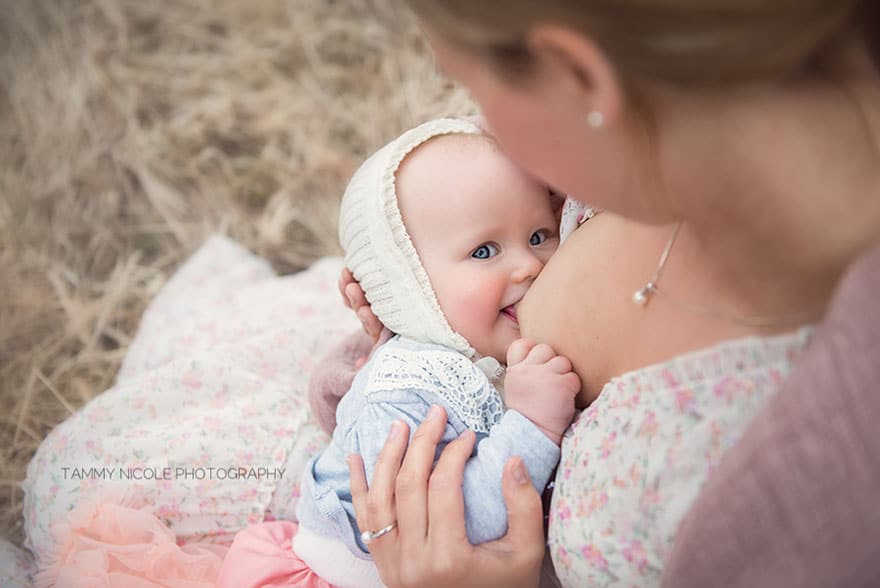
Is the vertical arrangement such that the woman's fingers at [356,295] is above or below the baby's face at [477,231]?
below

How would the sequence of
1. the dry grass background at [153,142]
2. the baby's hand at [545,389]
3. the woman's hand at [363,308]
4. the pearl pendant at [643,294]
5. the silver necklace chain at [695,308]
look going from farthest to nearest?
the dry grass background at [153,142] < the woman's hand at [363,308] < the baby's hand at [545,389] < the pearl pendant at [643,294] < the silver necklace chain at [695,308]

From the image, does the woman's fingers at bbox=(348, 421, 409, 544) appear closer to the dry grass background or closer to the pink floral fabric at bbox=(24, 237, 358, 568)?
the pink floral fabric at bbox=(24, 237, 358, 568)

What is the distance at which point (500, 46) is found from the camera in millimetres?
1076

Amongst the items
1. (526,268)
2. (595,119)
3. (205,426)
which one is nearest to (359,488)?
(526,268)

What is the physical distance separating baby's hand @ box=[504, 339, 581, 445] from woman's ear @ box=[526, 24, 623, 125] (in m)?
0.51

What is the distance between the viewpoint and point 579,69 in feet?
3.48

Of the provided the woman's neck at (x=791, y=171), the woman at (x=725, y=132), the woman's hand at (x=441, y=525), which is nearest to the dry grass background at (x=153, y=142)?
the woman's hand at (x=441, y=525)

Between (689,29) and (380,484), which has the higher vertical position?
(689,29)

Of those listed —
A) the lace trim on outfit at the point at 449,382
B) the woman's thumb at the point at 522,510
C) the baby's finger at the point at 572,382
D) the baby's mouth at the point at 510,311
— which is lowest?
the woman's thumb at the point at 522,510

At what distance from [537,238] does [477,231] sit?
14 centimetres

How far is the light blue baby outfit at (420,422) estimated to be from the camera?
1.50 metres

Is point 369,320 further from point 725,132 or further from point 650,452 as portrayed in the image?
point 725,132

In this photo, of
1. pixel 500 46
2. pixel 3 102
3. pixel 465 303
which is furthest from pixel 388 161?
pixel 3 102

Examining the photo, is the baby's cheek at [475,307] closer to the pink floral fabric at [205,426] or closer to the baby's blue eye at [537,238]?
the baby's blue eye at [537,238]
